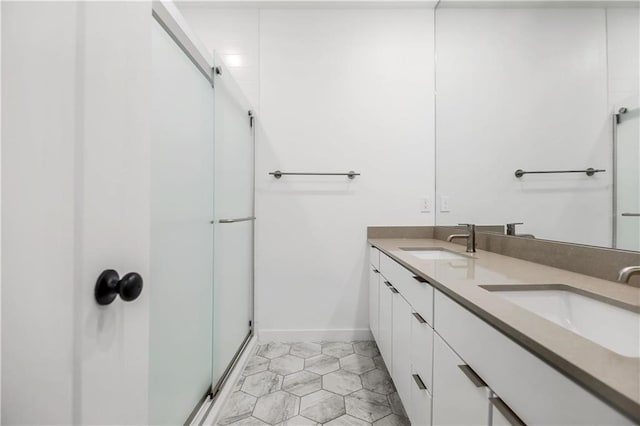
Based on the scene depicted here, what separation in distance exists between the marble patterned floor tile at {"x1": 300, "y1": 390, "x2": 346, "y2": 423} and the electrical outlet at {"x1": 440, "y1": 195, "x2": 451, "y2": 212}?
4.69 ft

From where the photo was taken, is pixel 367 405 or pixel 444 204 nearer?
pixel 367 405

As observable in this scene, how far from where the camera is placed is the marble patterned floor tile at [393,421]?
1.22 metres

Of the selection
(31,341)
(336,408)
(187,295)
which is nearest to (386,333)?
(336,408)

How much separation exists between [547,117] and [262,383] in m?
1.99

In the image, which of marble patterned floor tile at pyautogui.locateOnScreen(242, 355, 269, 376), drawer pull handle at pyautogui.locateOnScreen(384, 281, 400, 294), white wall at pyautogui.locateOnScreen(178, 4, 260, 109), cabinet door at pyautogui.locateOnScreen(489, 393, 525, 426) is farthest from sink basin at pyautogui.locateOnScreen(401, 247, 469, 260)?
white wall at pyautogui.locateOnScreen(178, 4, 260, 109)

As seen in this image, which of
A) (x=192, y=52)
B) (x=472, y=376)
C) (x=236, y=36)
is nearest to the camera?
(x=472, y=376)

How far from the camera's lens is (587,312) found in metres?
0.70

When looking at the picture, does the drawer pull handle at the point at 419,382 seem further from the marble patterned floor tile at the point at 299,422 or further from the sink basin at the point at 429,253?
the sink basin at the point at 429,253

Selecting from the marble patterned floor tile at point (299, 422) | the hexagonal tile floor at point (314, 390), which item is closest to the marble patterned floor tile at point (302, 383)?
the hexagonal tile floor at point (314, 390)

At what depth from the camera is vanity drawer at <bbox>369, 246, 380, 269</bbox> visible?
5.56 ft

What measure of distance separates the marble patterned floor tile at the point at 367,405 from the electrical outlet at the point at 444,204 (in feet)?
4.28

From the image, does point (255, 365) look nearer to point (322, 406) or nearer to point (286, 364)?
point (286, 364)

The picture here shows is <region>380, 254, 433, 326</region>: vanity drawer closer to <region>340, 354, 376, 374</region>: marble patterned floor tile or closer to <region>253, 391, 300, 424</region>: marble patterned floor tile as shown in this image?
<region>340, 354, 376, 374</region>: marble patterned floor tile

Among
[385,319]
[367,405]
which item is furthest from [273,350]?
[385,319]
